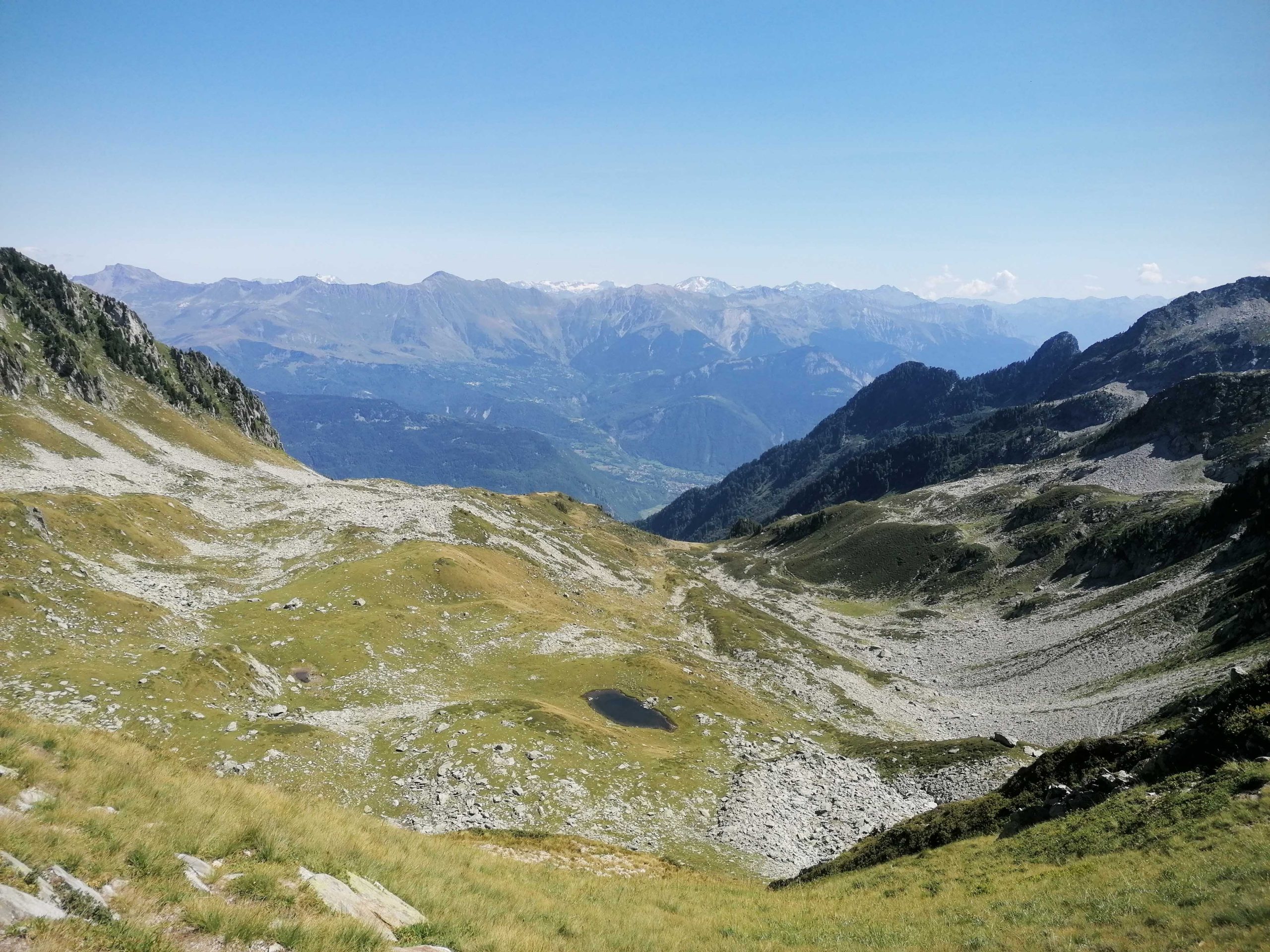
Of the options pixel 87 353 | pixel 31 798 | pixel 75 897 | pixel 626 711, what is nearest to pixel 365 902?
pixel 75 897

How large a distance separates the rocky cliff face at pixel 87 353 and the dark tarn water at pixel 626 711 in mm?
106233

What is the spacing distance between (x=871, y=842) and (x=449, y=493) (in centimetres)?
10494

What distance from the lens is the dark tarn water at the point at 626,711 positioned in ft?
181

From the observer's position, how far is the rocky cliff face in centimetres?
11106

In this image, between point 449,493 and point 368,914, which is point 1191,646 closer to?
point 368,914

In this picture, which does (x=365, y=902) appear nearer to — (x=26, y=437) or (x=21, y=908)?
(x=21, y=908)

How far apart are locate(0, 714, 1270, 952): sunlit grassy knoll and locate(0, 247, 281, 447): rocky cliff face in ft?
402

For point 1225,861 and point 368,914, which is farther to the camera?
point 1225,861

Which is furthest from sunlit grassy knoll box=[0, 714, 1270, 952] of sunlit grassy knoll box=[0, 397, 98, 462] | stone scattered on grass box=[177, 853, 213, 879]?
sunlit grassy knoll box=[0, 397, 98, 462]

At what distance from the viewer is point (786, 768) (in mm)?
51531

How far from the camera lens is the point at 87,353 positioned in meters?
124

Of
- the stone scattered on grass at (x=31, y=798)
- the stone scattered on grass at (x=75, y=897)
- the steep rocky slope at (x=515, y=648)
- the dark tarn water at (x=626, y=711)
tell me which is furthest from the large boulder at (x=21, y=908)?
the dark tarn water at (x=626, y=711)

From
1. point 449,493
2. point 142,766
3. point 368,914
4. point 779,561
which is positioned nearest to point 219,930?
point 368,914

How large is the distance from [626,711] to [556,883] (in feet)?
125
